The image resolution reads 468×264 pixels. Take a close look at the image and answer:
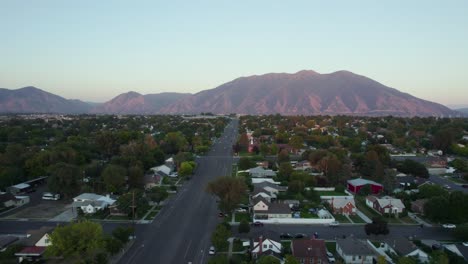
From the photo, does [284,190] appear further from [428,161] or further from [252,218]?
[428,161]

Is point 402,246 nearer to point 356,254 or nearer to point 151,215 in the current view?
point 356,254

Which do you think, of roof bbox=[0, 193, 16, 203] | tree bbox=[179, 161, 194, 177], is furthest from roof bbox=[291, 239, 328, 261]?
roof bbox=[0, 193, 16, 203]

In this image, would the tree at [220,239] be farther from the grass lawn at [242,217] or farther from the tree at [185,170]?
the tree at [185,170]

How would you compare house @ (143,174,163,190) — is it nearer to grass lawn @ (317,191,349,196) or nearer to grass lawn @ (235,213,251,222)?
grass lawn @ (235,213,251,222)

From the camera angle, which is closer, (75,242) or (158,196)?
(75,242)

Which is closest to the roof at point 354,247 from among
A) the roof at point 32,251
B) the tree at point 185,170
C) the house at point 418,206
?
the house at point 418,206

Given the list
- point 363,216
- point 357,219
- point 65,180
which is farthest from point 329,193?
point 65,180
